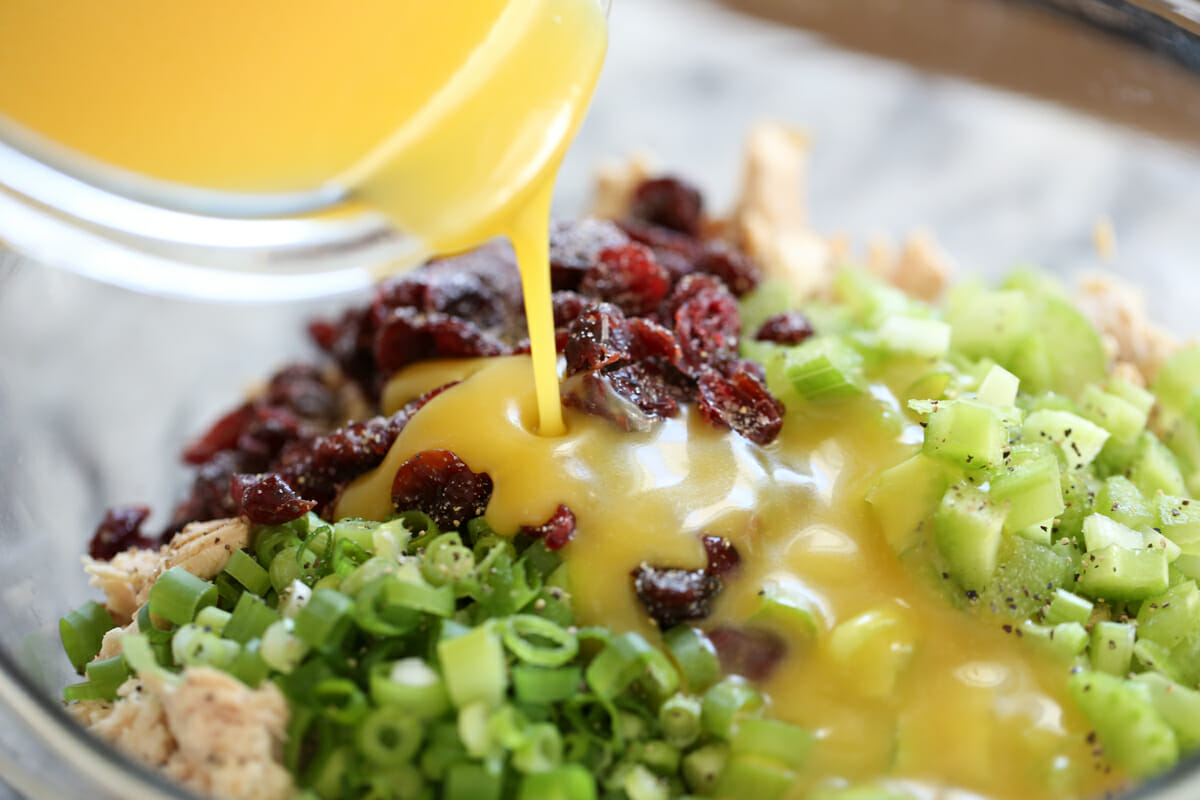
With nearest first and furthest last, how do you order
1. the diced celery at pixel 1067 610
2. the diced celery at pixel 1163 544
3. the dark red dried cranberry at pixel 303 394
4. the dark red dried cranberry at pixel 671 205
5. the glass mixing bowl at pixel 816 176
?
the diced celery at pixel 1067 610 < the diced celery at pixel 1163 544 < the glass mixing bowl at pixel 816 176 < the dark red dried cranberry at pixel 303 394 < the dark red dried cranberry at pixel 671 205

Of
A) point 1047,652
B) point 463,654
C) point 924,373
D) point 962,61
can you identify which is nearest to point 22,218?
point 463,654

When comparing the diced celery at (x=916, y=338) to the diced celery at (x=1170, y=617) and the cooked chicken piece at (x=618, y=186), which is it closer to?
the diced celery at (x=1170, y=617)

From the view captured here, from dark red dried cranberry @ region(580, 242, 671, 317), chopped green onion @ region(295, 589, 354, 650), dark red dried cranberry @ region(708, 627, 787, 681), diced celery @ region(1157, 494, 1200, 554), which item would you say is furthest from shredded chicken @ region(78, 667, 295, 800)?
diced celery @ region(1157, 494, 1200, 554)

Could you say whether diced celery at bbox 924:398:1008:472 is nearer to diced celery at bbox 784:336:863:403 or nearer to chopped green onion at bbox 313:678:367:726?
diced celery at bbox 784:336:863:403

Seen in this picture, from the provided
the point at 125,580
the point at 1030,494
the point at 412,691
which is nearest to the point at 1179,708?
the point at 1030,494

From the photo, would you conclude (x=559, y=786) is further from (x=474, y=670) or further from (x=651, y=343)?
(x=651, y=343)

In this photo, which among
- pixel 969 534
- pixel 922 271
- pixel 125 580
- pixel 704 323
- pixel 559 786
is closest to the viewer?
pixel 559 786

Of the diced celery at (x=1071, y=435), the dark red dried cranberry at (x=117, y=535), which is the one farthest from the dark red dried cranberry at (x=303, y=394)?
the diced celery at (x=1071, y=435)
